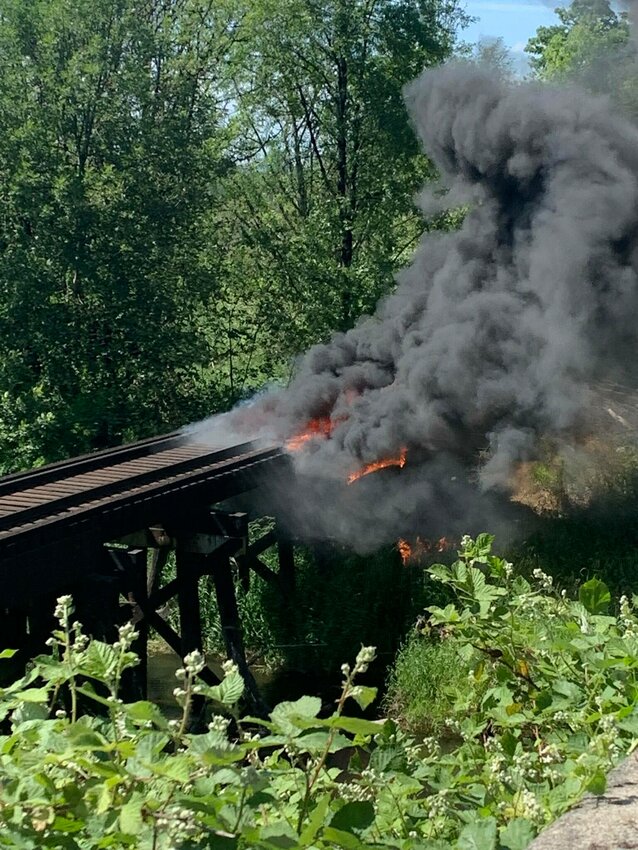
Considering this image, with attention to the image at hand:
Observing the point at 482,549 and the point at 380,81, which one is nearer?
the point at 482,549

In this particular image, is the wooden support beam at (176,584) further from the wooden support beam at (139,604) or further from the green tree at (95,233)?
the green tree at (95,233)

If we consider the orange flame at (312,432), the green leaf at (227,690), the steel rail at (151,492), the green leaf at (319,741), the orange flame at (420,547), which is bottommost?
the orange flame at (420,547)

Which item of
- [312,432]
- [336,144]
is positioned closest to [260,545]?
[312,432]

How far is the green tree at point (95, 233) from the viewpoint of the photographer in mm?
15664

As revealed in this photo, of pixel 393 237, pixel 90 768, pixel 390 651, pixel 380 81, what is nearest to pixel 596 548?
pixel 390 651

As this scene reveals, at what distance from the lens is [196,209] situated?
1739 cm

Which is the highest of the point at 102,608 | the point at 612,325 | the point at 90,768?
the point at 90,768

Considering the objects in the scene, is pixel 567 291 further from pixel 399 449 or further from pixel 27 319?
pixel 27 319

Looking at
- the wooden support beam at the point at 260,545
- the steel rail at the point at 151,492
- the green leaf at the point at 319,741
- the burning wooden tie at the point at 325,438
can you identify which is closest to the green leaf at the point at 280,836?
the green leaf at the point at 319,741

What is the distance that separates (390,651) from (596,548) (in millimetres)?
3161

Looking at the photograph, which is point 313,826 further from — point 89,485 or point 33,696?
point 89,485

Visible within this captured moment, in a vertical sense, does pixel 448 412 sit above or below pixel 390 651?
above

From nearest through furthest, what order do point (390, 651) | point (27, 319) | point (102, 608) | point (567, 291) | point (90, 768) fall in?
point (90, 768), point (102, 608), point (567, 291), point (390, 651), point (27, 319)

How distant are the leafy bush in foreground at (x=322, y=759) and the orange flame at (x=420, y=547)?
31.5ft
